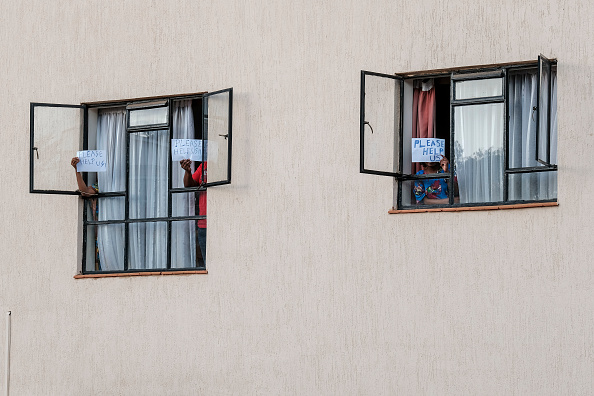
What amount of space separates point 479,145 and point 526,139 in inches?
18.8

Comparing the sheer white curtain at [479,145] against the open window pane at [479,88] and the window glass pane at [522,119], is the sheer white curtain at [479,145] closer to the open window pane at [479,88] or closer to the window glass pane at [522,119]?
the open window pane at [479,88]

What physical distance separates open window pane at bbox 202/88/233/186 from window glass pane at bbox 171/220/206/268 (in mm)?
653

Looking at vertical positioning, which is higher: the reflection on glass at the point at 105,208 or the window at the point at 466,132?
the window at the point at 466,132

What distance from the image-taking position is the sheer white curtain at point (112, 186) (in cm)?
1377

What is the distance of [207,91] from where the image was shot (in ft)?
43.2

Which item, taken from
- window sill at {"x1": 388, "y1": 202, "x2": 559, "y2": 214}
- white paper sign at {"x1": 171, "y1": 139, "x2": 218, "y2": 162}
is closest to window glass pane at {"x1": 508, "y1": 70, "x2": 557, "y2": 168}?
window sill at {"x1": 388, "y1": 202, "x2": 559, "y2": 214}

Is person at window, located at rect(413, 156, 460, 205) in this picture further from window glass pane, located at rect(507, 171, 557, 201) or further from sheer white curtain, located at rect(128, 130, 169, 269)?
sheer white curtain, located at rect(128, 130, 169, 269)

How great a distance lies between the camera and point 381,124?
12.0 m

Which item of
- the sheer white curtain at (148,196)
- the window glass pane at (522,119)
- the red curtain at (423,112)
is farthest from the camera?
the sheer white curtain at (148,196)

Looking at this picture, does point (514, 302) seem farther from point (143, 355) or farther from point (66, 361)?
point (66, 361)

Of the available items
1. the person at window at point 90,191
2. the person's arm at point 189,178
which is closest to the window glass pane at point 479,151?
the person's arm at point 189,178

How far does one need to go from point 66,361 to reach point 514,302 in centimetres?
531

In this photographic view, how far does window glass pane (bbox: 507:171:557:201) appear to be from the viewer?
11383mm

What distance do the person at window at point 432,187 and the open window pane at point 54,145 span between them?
4135 mm
